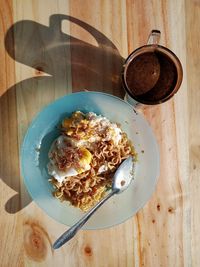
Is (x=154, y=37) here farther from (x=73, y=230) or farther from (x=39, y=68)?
(x=73, y=230)

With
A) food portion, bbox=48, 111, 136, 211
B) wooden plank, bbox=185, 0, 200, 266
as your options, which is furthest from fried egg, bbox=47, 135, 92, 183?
wooden plank, bbox=185, 0, 200, 266

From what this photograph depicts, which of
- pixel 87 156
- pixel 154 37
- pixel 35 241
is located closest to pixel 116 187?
pixel 87 156

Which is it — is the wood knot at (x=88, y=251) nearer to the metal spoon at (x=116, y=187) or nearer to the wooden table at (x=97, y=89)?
the wooden table at (x=97, y=89)

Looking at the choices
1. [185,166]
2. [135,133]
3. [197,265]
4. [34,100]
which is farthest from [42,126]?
[197,265]

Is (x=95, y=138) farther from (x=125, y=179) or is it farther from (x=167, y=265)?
(x=167, y=265)

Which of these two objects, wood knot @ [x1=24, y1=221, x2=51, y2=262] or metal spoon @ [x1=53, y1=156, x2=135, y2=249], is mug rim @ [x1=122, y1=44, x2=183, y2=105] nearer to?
metal spoon @ [x1=53, y1=156, x2=135, y2=249]

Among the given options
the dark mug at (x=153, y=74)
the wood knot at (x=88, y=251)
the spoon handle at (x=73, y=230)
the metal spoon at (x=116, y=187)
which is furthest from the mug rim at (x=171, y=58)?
the wood knot at (x=88, y=251)
